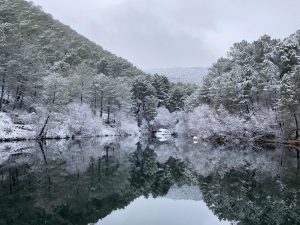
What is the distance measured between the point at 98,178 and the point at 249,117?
Answer: 4054 cm

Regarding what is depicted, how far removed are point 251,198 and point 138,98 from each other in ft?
251

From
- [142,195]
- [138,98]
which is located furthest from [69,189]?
[138,98]

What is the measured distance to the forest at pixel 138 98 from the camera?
45.4 metres

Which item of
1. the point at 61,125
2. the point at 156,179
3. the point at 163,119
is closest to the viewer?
the point at 156,179

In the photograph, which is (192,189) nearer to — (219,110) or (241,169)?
(241,169)

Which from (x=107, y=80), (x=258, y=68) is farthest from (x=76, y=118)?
(x=258, y=68)

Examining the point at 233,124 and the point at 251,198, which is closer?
the point at 251,198

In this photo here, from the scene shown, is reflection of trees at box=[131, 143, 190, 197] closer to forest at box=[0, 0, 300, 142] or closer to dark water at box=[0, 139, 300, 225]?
dark water at box=[0, 139, 300, 225]

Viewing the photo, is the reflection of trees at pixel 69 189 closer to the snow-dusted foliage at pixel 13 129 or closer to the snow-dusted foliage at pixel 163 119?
the snow-dusted foliage at pixel 13 129

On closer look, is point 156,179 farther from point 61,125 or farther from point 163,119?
point 163,119

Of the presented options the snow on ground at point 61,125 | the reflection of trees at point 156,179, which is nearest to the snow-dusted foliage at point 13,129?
the snow on ground at point 61,125

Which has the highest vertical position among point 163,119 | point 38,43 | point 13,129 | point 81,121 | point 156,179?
point 38,43

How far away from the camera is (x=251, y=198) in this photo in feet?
47.2

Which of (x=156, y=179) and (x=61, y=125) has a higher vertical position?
(x=61, y=125)
